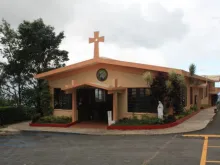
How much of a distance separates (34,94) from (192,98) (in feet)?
40.2

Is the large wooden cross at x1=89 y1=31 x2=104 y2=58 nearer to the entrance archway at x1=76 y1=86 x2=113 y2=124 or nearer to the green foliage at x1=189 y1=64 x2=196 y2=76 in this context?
the entrance archway at x1=76 y1=86 x2=113 y2=124

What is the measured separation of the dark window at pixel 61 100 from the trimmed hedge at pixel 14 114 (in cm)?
270

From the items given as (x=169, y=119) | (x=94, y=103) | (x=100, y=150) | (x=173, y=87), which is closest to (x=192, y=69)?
(x=173, y=87)

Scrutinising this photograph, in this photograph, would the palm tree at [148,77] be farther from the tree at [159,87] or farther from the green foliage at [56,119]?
the green foliage at [56,119]

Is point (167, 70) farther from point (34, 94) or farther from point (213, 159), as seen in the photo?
point (34, 94)

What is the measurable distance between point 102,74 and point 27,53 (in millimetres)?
8525

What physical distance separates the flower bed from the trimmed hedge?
223 centimetres

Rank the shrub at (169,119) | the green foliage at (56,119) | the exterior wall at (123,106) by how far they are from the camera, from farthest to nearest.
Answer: the green foliage at (56,119) < the exterior wall at (123,106) < the shrub at (169,119)

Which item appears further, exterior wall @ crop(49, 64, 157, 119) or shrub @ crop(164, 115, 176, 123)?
exterior wall @ crop(49, 64, 157, 119)

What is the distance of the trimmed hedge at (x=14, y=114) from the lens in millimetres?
19219

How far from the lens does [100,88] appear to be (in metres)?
16.2

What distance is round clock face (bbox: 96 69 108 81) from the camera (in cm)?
1819

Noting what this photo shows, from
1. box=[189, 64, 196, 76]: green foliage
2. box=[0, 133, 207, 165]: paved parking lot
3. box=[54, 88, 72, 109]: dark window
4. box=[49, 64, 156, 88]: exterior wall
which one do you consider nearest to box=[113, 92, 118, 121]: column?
box=[49, 64, 156, 88]: exterior wall

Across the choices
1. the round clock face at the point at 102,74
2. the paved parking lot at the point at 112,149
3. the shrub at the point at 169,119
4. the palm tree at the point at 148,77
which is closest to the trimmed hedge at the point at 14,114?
the paved parking lot at the point at 112,149
